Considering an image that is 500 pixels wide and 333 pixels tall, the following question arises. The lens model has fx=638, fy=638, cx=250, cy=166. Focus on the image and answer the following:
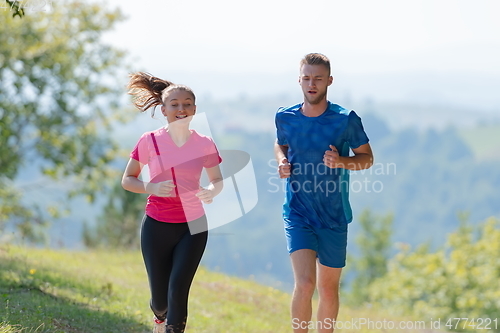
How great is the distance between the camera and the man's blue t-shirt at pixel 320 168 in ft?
15.7

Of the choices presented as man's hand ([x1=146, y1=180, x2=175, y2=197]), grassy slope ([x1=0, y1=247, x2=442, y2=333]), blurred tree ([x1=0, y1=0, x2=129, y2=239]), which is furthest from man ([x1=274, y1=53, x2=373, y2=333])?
blurred tree ([x1=0, y1=0, x2=129, y2=239])

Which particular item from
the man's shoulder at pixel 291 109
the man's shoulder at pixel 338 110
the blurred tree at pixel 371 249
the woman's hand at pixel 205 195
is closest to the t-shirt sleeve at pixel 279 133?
the man's shoulder at pixel 291 109

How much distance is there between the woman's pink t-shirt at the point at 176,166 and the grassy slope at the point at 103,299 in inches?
51.9

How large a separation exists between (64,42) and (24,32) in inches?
57.0

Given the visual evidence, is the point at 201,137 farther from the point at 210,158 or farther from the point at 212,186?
the point at 212,186

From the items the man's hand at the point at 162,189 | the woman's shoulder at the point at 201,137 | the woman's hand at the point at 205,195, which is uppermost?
the woman's shoulder at the point at 201,137

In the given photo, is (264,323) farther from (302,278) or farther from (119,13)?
(119,13)

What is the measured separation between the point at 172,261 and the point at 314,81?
1.72m

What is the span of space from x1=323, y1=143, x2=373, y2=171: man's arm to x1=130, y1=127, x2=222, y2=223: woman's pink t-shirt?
2.67ft

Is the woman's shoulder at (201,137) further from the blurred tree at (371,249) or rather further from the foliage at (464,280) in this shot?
the blurred tree at (371,249)

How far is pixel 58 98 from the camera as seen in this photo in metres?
21.8

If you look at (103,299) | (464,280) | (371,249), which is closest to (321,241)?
(103,299)

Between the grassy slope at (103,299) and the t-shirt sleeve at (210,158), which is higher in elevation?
the t-shirt sleeve at (210,158)

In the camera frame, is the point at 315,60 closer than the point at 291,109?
Yes
